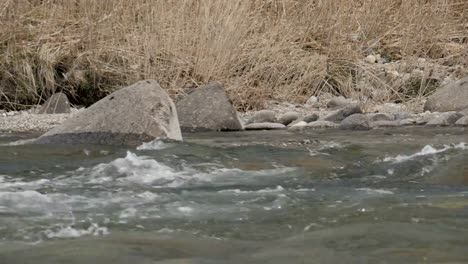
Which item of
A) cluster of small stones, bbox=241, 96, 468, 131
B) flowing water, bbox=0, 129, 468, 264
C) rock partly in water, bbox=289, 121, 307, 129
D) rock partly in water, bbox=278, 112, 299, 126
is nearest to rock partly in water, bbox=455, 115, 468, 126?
cluster of small stones, bbox=241, 96, 468, 131

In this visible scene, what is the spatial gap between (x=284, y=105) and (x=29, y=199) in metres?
5.21

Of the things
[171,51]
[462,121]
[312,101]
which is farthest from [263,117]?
[462,121]

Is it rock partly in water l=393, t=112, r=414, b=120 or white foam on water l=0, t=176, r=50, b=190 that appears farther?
rock partly in water l=393, t=112, r=414, b=120

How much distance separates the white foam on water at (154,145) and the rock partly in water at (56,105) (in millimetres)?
2396

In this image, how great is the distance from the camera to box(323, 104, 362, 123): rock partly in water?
8.20 m

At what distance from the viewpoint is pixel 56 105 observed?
860 cm

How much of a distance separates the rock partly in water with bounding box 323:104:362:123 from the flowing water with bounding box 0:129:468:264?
149 centimetres

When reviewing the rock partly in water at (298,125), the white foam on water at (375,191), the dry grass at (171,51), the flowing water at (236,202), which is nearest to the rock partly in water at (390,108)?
the dry grass at (171,51)

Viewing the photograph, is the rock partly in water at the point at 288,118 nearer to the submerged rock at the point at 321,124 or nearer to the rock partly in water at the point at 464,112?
the submerged rock at the point at 321,124

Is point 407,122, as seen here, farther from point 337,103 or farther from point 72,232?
point 72,232

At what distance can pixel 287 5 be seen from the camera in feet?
34.7

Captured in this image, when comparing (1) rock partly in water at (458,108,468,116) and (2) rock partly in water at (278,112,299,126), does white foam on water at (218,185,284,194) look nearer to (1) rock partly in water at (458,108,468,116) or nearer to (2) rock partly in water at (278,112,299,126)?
(2) rock partly in water at (278,112,299,126)

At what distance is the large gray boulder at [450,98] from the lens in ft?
28.0

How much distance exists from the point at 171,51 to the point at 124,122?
2458mm
